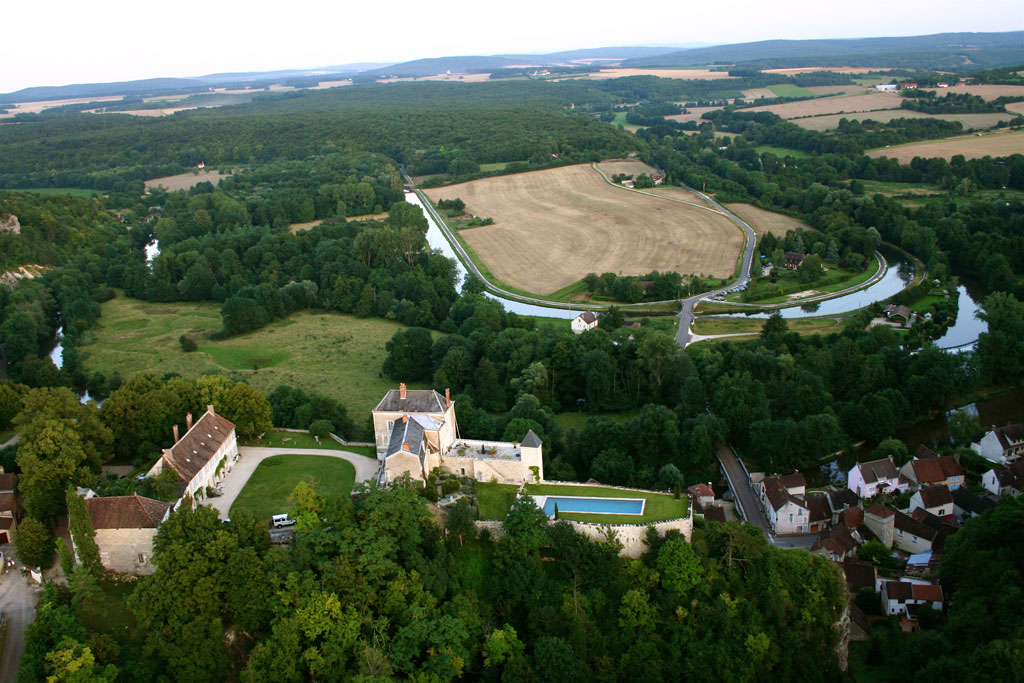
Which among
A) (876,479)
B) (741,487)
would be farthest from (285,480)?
(876,479)

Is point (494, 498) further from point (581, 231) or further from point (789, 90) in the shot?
point (789, 90)

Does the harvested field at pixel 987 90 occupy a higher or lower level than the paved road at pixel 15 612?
lower

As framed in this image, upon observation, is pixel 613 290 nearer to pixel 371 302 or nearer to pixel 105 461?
pixel 371 302

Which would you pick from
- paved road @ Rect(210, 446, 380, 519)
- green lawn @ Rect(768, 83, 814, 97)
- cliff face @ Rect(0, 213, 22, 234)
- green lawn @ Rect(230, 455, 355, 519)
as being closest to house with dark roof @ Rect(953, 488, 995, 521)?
paved road @ Rect(210, 446, 380, 519)

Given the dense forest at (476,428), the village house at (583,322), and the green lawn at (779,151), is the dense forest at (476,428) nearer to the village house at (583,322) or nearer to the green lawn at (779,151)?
the village house at (583,322)

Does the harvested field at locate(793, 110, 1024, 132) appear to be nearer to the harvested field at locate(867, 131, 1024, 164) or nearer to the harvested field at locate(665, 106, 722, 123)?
the harvested field at locate(867, 131, 1024, 164)

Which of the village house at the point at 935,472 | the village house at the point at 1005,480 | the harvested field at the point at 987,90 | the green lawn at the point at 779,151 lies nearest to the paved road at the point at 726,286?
the village house at the point at 935,472
